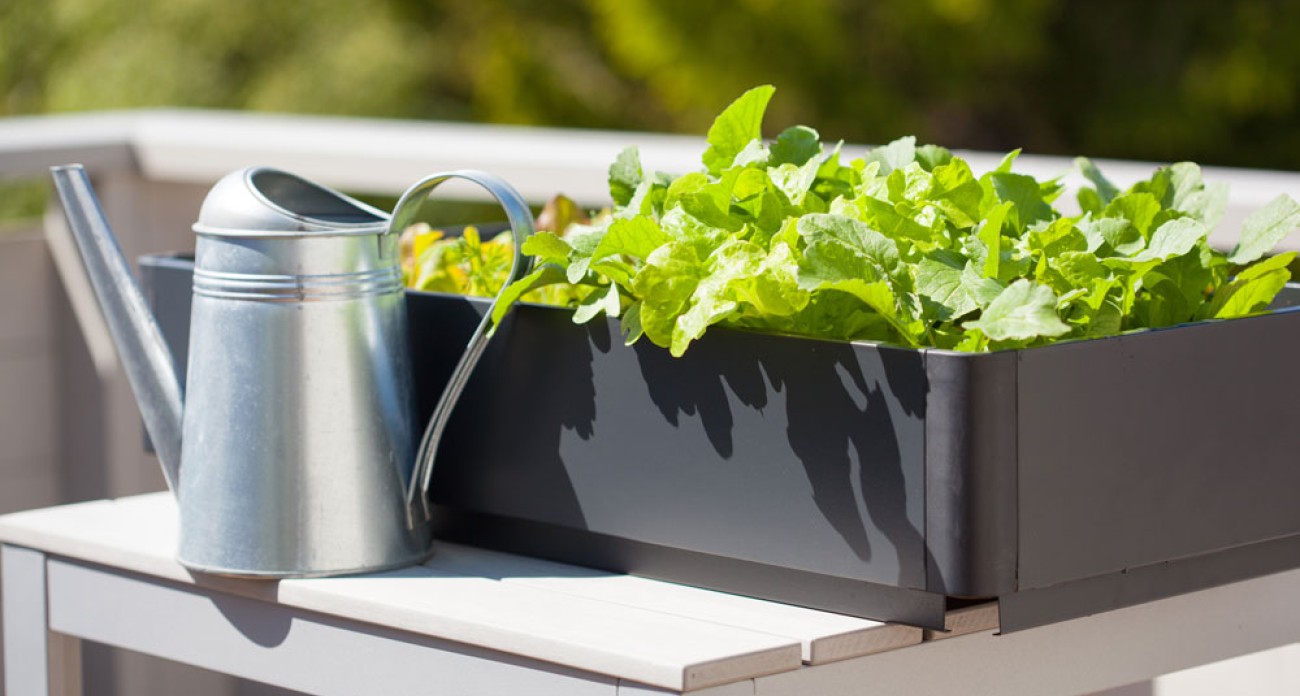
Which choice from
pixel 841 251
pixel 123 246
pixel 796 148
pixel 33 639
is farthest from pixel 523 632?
pixel 123 246

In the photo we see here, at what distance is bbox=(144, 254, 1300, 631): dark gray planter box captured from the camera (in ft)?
2.95

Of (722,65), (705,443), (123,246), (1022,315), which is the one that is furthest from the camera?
(722,65)

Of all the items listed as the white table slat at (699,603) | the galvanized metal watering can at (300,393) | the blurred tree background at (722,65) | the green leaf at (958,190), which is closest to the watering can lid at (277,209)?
the galvanized metal watering can at (300,393)

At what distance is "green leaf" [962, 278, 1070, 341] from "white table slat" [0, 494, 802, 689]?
0.19 metres

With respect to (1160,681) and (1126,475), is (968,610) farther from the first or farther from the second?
(1160,681)

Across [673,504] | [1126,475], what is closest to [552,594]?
[673,504]

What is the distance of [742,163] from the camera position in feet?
3.50

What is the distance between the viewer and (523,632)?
3.10ft

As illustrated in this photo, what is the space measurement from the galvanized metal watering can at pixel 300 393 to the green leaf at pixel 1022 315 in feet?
0.95

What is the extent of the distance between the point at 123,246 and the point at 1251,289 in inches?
71.2

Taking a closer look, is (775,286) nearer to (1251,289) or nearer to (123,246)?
(1251,289)

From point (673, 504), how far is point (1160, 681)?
2.50 feet

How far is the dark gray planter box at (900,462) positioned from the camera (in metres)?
0.90

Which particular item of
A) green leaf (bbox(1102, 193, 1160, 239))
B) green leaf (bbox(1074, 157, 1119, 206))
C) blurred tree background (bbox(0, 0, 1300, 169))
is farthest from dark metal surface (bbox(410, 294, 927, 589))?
blurred tree background (bbox(0, 0, 1300, 169))
